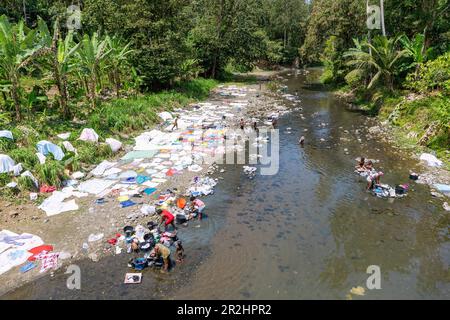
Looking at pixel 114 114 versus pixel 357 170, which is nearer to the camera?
pixel 357 170

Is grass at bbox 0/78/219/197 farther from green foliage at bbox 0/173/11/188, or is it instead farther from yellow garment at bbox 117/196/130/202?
yellow garment at bbox 117/196/130/202

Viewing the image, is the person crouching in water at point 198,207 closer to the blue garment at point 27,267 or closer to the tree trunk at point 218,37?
the blue garment at point 27,267

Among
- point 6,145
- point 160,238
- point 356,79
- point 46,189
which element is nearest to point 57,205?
point 46,189

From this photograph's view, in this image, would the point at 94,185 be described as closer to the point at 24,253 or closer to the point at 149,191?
the point at 149,191

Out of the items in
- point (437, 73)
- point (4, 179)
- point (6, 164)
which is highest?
point (437, 73)

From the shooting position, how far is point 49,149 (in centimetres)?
1115

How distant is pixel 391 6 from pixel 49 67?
69.4ft

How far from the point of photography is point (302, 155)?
1448 cm

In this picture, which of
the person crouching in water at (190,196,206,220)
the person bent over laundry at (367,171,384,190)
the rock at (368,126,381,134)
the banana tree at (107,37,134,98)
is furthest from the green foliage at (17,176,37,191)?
the rock at (368,126,381,134)

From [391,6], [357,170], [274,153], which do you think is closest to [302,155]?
[274,153]

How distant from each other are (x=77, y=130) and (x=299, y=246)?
33.3 ft

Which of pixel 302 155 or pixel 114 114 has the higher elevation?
pixel 114 114

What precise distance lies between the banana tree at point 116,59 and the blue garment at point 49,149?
815 centimetres
